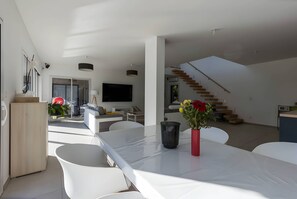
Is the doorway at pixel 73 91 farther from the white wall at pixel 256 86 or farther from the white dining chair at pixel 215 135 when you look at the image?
the white dining chair at pixel 215 135

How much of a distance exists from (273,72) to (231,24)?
199 inches

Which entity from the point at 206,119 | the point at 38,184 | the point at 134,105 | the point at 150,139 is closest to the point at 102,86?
the point at 134,105

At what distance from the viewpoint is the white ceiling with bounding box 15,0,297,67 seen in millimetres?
2314

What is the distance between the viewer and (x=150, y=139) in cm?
174

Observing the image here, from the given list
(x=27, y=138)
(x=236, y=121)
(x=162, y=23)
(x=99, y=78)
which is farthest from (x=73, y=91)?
(x=236, y=121)

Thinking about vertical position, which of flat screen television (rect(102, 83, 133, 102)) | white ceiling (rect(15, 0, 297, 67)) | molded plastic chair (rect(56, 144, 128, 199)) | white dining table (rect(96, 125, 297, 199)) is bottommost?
molded plastic chair (rect(56, 144, 128, 199))

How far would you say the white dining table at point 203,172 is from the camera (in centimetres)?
83

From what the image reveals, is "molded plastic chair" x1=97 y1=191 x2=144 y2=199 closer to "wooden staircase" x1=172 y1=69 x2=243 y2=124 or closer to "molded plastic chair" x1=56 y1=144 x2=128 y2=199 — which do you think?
"molded plastic chair" x1=56 y1=144 x2=128 y2=199

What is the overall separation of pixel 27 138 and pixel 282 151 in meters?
3.06

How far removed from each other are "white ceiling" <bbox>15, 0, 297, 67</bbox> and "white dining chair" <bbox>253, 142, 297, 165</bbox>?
187 centimetres

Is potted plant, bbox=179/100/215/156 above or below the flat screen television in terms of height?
below

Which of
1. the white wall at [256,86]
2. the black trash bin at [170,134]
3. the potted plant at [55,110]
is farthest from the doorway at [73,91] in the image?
the black trash bin at [170,134]

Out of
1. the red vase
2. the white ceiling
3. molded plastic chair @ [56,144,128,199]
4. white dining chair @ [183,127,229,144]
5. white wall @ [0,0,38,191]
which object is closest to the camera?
molded plastic chair @ [56,144,128,199]

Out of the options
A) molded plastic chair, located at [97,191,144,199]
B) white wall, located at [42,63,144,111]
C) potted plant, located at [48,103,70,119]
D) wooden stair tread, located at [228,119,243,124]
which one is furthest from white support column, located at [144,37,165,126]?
wooden stair tread, located at [228,119,243,124]
